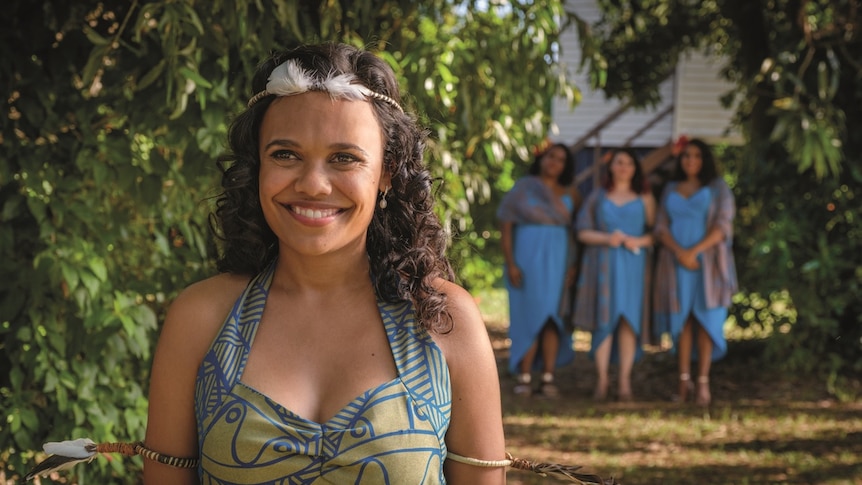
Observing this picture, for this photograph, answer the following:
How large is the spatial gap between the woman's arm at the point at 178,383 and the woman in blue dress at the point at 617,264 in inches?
228

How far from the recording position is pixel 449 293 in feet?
6.87

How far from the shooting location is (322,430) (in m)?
1.85

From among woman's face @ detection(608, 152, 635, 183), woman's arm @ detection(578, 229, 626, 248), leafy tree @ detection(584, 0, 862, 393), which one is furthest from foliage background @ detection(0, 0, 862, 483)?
woman's arm @ detection(578, 229, 626, 248)

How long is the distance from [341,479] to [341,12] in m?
1.96

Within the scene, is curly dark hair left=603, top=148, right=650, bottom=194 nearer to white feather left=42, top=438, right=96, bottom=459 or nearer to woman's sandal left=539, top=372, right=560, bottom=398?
woman's sandal left=539, top=372, right=560, bottom=398

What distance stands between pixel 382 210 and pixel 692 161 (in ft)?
18.4

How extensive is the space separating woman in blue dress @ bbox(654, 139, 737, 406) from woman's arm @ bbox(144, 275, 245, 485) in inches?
228

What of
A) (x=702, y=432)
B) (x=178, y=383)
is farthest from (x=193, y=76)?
(x=702, y=432)

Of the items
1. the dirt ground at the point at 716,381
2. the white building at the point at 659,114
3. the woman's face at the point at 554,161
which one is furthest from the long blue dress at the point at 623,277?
the white building at the point at 659,114

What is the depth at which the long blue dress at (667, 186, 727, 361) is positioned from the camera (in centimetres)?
739

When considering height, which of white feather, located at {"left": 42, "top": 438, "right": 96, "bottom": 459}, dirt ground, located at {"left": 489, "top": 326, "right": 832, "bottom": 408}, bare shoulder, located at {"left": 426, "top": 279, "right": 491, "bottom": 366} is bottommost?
dirt ground, located at {"left": 489, "top": 326, "right": 832, "bottom": 408}

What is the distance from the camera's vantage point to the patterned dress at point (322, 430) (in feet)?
6.05

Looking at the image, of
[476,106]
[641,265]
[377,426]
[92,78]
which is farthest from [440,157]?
[641,265]

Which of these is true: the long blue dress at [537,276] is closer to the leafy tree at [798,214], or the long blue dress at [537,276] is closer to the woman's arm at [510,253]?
the woman's arm at [510,253]
